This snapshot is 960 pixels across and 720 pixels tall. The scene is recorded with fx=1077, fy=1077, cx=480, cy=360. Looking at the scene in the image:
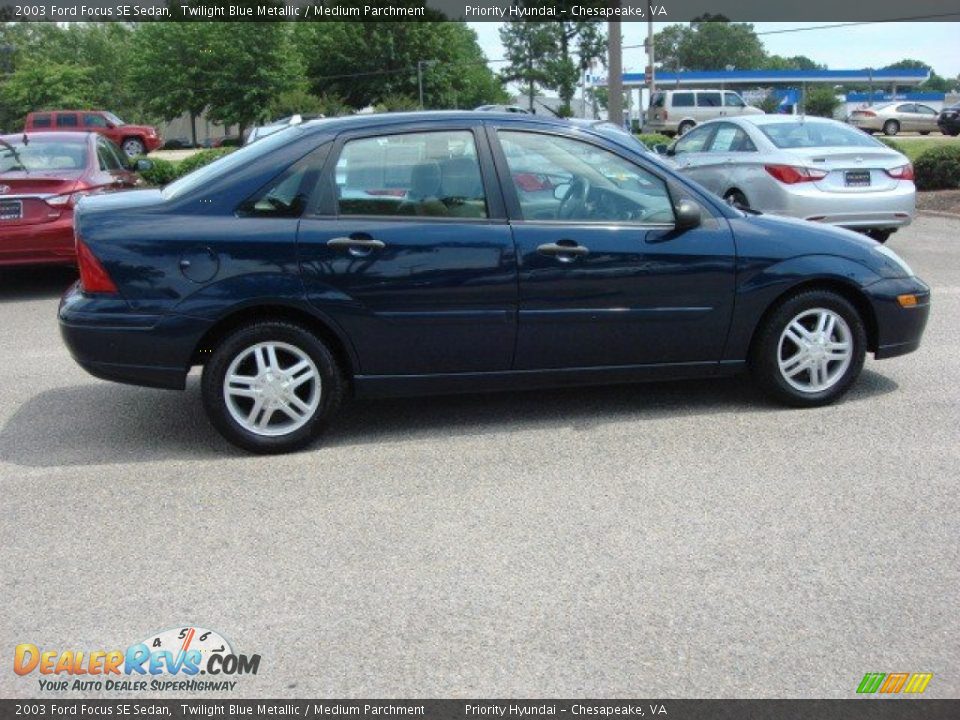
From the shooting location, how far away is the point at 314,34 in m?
70.5

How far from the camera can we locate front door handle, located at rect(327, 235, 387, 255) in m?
5.28

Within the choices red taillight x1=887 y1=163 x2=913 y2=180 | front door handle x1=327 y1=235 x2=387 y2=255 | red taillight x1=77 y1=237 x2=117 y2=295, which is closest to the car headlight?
front door handle x1=327 y1=235 x2=387 y2=255

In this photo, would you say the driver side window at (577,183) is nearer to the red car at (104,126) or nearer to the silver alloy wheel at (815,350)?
the silver alloy wheel at (815,350)

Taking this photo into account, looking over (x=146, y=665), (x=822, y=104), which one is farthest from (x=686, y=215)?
(x=822, y=104)

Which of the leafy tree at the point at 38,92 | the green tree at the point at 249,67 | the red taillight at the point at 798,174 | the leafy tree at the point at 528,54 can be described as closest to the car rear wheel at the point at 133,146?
the green tree at the point at 249,67

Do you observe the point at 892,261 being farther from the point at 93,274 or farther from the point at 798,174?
the point at 798,174

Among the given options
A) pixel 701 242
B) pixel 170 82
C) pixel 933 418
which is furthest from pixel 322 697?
pixel 170 82

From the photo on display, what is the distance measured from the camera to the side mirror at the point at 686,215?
5562mm

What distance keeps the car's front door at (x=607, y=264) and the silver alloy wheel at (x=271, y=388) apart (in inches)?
42.9

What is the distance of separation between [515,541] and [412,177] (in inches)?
82.1

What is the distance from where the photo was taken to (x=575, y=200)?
5605 millimetres

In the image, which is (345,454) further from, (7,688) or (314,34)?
(314,34)

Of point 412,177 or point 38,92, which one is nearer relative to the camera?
point 412,177

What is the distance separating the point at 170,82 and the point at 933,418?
6342 cm
